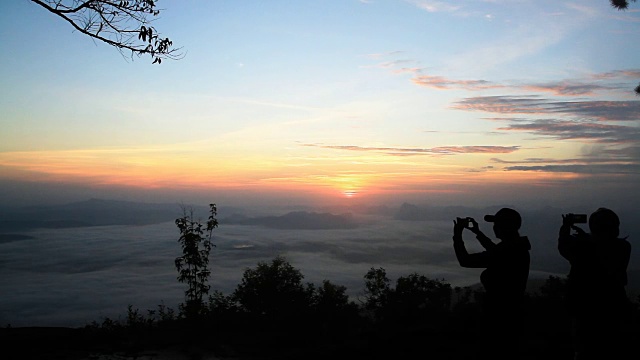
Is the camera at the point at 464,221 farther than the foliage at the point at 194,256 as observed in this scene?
No

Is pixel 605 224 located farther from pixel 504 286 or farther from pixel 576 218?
pixel 504 286

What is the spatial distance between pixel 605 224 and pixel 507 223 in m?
0.97

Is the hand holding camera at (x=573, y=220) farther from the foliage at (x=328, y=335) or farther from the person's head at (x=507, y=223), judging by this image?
the foliage at (x=328, y=335)

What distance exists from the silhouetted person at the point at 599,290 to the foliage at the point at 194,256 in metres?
10.5

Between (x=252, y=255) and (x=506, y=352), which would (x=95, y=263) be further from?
(x=506, y=352)

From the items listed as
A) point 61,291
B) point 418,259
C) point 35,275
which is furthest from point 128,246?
point 418,259

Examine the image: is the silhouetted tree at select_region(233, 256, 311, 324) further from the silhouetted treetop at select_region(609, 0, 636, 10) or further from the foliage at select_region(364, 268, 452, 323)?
the silhouetted treetop at select_region(609, 0, 636, 10)

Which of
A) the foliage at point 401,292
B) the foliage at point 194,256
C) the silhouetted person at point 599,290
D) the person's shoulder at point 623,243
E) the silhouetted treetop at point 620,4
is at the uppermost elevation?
the silhouetted treetop at point 620,4

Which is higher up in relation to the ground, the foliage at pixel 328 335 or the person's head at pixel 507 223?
the person's head at pixel 507 223

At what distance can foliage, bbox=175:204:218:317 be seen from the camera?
40.4 feet

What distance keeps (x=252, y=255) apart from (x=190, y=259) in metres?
171

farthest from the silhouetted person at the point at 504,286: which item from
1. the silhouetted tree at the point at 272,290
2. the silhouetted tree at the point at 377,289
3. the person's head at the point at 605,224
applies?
the silhouetted tree at the point at 377,289

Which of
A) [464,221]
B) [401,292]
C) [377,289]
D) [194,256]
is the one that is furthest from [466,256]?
[401,292]

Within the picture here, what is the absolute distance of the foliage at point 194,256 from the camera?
40.4 feet
